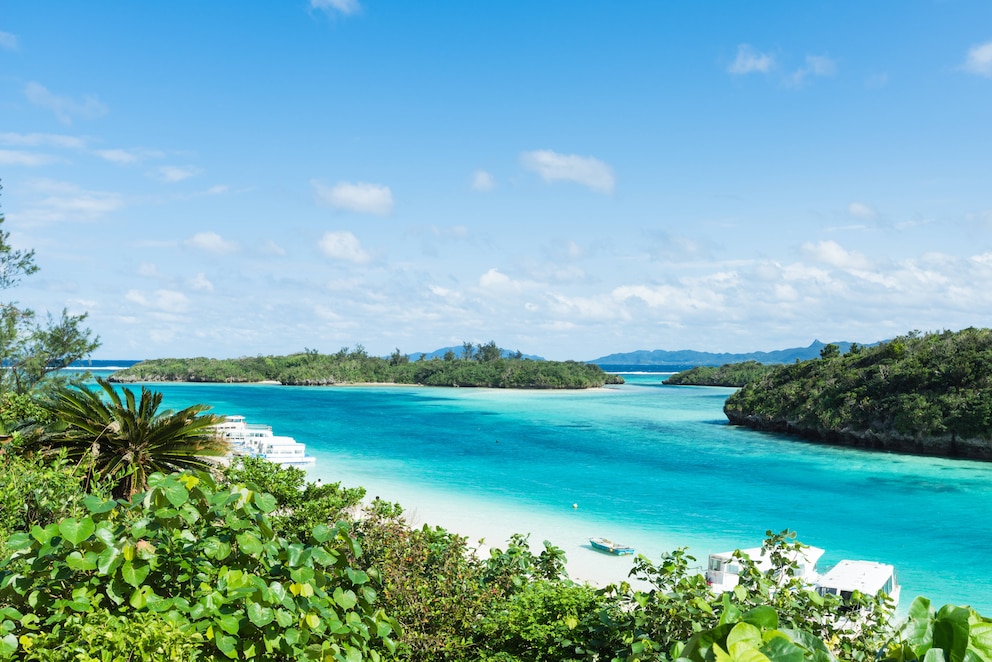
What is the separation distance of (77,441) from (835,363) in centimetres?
5466

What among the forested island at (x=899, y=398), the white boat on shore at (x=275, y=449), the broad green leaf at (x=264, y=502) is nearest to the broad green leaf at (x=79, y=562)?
the broad green leaf at (x=264, y=502)

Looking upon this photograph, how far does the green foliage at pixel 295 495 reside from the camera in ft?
27.2

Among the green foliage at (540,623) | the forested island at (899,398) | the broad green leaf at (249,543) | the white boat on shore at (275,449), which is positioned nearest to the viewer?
the broad green leaf at (249,543)

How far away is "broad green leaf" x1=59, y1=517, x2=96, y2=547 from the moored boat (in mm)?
17398

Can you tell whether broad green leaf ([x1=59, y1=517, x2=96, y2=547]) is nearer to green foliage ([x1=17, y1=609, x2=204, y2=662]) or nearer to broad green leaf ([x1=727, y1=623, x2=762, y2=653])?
green foliage ([x1=17, y1=609, x2=204, y2=662])

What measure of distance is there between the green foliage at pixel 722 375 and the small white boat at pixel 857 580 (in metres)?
128

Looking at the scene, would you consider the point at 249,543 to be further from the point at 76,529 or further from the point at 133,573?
the point at 76,529

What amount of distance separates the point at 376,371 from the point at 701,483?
395ft

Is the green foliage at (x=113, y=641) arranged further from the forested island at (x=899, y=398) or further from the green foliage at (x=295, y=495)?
the forested island at (x=899, y=398)

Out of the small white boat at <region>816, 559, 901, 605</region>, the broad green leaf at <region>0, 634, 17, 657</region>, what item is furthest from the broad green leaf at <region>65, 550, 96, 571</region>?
the small white boat at <region>816, 559, 901, 605</region>

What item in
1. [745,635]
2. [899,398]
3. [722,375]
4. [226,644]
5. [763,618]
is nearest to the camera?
[745,635]

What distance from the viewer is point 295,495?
9.16 meters

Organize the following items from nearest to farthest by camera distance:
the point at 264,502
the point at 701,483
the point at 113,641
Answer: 1. the point at 113,641
2. the point at 264,502
3. the point at 701,483

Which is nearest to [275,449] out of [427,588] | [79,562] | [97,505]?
[427,588]
